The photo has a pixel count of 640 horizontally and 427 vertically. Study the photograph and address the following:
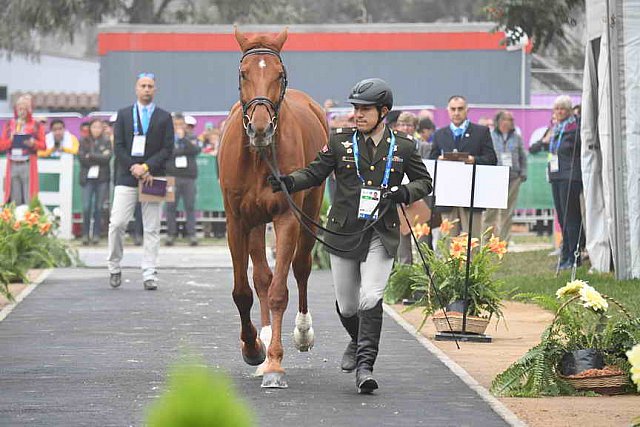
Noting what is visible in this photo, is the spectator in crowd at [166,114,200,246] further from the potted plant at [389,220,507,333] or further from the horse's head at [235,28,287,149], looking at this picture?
the horse's head at [235,28,287,149]

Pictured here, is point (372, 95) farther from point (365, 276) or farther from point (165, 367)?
point (165, 367)

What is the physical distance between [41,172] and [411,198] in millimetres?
17482

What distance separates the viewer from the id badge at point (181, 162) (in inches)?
1006

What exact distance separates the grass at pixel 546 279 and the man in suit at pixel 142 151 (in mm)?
4225

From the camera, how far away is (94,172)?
1001 inches

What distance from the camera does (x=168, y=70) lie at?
34031mm

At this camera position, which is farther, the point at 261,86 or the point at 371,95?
the point at 261,86

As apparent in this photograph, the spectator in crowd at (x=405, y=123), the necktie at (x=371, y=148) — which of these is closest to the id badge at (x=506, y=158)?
the spectator in crowd at (x=405, y=123)

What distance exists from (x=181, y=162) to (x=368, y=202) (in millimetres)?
17508

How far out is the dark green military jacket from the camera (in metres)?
8.48

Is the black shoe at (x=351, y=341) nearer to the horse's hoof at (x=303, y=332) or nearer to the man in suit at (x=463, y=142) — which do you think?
the horse's hoof at (x=303, y=332)

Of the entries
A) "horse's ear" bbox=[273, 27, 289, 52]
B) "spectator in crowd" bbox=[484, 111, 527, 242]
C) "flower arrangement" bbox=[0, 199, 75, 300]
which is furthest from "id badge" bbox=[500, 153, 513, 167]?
"horse's ear" bbox=[273, 27, 289, 52]

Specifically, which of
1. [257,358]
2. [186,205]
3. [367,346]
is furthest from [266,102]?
[186,205]

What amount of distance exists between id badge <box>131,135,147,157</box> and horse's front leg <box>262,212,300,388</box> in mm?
7096
